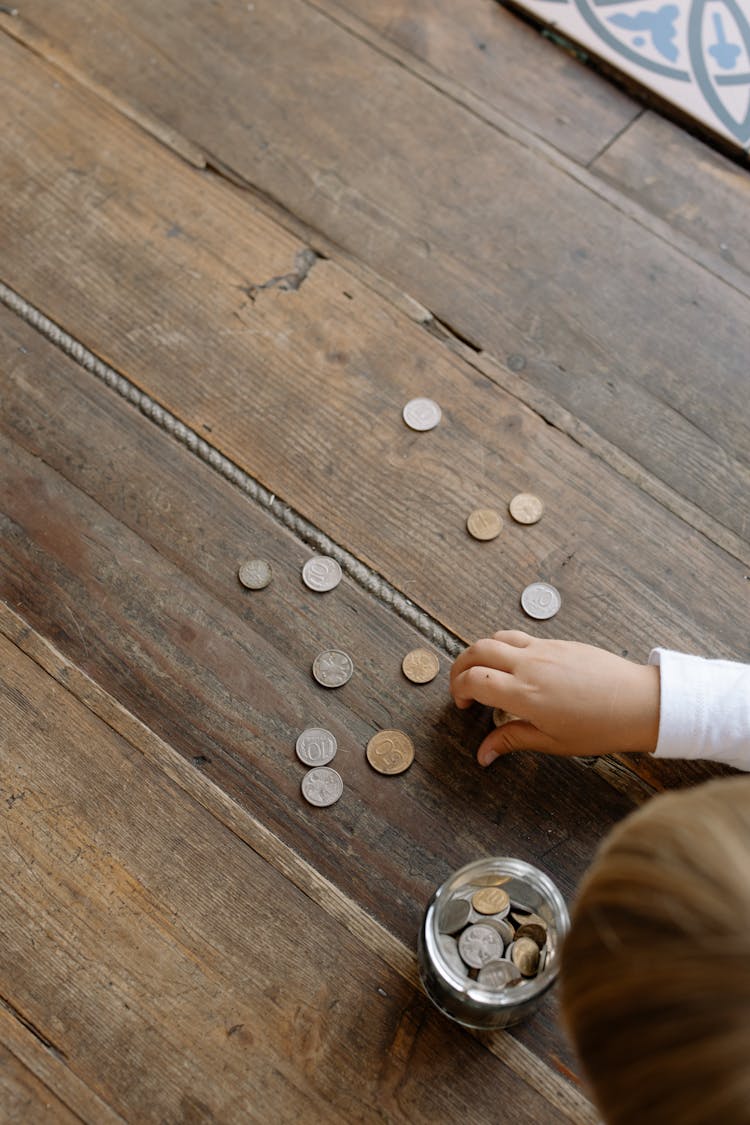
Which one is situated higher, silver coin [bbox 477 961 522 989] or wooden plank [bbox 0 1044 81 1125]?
silver coin [bbox 477 961 522 989]

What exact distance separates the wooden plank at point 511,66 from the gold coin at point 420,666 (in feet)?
2.10

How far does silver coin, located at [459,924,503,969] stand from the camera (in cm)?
86

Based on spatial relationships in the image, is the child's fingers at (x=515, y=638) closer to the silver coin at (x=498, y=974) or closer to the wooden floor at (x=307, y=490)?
the wooden floor at (x=307, y=490)

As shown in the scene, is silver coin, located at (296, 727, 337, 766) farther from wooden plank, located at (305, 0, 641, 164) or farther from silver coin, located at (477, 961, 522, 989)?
wooden plank, located at (305, 0, 641, 164)

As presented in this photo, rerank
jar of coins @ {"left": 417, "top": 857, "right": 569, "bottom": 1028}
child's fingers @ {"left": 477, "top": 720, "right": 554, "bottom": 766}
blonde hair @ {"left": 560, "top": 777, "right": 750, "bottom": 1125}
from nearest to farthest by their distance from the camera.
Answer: blonde hair @ {"left": 560, "top": 777, "right": 750, "bottom": 1125} → jar of coins @ {"left": 417, "top": 857, "right": 569, "bottom": 1028} → child's fingers @ {"left": 477, "top": 720, "right": 554, "bottom": 766}

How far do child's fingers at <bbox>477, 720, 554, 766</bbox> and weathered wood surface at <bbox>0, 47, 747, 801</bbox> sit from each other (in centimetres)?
11

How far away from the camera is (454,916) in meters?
0.87

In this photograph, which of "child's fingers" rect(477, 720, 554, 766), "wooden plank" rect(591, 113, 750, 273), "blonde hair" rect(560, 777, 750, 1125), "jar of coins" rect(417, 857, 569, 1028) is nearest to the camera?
"blonde hair" rect(560, 777, 750, 1125)

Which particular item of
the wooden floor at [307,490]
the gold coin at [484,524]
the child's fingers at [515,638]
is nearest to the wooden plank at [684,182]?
the wooden floor at [307,490]

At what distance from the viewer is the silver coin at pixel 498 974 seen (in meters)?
0.85

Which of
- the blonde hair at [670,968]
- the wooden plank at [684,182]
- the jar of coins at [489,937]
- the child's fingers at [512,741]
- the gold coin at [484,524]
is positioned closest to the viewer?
the blonde hair at [670,968]

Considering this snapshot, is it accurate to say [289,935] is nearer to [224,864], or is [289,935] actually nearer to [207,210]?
[224,864]

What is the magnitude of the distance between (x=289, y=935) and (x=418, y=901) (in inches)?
4.8

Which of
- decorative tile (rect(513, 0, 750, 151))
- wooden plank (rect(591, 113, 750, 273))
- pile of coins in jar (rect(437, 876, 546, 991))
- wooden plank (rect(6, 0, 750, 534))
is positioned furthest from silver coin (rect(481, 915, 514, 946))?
decorative tile (rect(513, 0, 750, 151))
